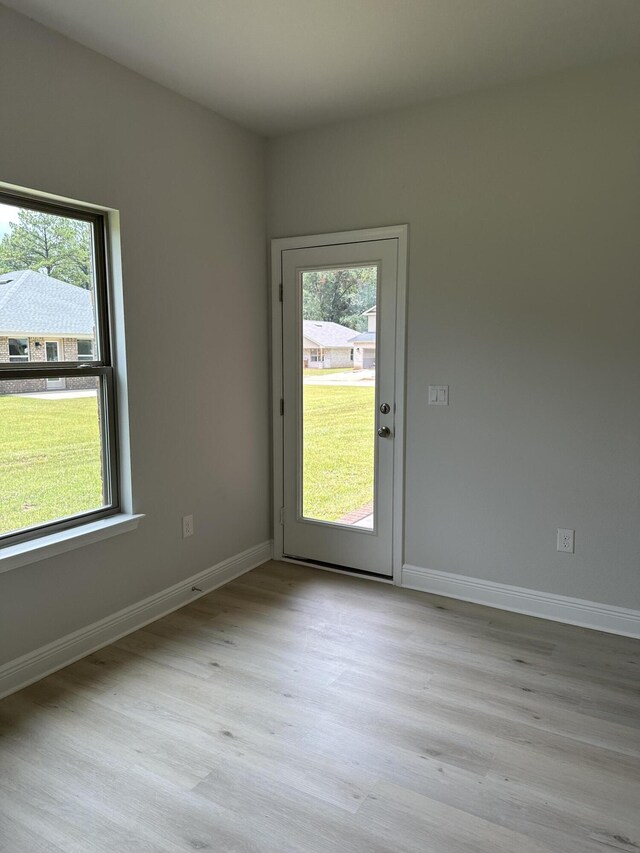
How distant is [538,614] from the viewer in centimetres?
313

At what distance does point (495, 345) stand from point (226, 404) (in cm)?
158

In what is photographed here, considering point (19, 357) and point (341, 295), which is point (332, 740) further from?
point (341, 295)

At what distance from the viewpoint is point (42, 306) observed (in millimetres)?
2551

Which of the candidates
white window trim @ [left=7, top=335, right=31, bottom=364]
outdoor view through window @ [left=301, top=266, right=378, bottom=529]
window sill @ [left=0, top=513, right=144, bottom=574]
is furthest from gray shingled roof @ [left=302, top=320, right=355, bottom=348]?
white window trim @ [left=7, top=335, right=31, bottom=364]

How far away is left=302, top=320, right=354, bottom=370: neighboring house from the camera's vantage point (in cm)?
356

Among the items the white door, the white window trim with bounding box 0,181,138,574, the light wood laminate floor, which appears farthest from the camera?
the white door

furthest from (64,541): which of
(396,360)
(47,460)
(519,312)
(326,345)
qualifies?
(519,312)

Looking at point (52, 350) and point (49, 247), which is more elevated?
point (49, 247)

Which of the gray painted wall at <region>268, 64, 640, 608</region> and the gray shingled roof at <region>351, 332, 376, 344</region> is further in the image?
the gray shingled roof at <region>351, 332, 376, 344</region>

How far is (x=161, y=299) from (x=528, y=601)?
8.17 ft

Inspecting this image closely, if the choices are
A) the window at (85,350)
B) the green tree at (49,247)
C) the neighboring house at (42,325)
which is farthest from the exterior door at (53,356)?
the green tree at (49,247)

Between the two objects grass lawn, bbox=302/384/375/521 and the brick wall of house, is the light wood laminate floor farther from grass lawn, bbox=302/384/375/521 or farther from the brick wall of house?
the brick wall of house

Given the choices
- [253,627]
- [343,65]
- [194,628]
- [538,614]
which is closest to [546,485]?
[538,614]

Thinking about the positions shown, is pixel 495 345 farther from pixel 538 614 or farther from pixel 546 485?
pixel 538 614
